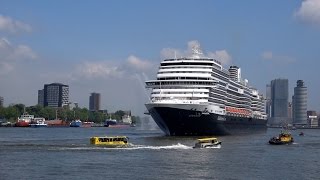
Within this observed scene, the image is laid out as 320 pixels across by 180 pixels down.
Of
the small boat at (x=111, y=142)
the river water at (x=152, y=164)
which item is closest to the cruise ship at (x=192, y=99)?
the small boat at (x=111, y=142)

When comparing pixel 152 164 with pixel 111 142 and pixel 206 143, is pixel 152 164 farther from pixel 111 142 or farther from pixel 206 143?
pixel 111 142

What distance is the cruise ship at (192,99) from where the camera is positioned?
11831 centimetres

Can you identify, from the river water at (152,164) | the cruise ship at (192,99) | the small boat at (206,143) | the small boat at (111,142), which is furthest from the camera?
the cruise ship at (192,99)

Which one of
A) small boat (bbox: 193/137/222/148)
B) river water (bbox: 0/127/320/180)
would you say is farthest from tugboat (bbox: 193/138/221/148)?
river water (bbox: 0/127/320/180)

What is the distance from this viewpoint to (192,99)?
120 metres

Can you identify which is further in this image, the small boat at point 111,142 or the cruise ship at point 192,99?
the cruise ship at point 192,99

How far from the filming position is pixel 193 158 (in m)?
72.5

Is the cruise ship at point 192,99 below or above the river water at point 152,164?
above

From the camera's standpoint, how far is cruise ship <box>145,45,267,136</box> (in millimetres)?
118312

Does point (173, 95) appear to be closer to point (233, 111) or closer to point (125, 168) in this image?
point (233, 111)

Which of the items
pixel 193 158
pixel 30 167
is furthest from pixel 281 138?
pixel 30 167

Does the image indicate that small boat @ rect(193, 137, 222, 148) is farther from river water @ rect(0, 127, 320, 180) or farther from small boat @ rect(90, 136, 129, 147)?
small boat @ rect(90, 136, 129, 147)

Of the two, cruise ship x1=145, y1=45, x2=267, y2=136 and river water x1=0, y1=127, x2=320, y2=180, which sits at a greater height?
cruise ship x1=145, y1=45, x2=267, y2=136

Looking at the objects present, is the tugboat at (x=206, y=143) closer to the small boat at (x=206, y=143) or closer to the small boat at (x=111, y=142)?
the small boat at (x=206, y=143)
